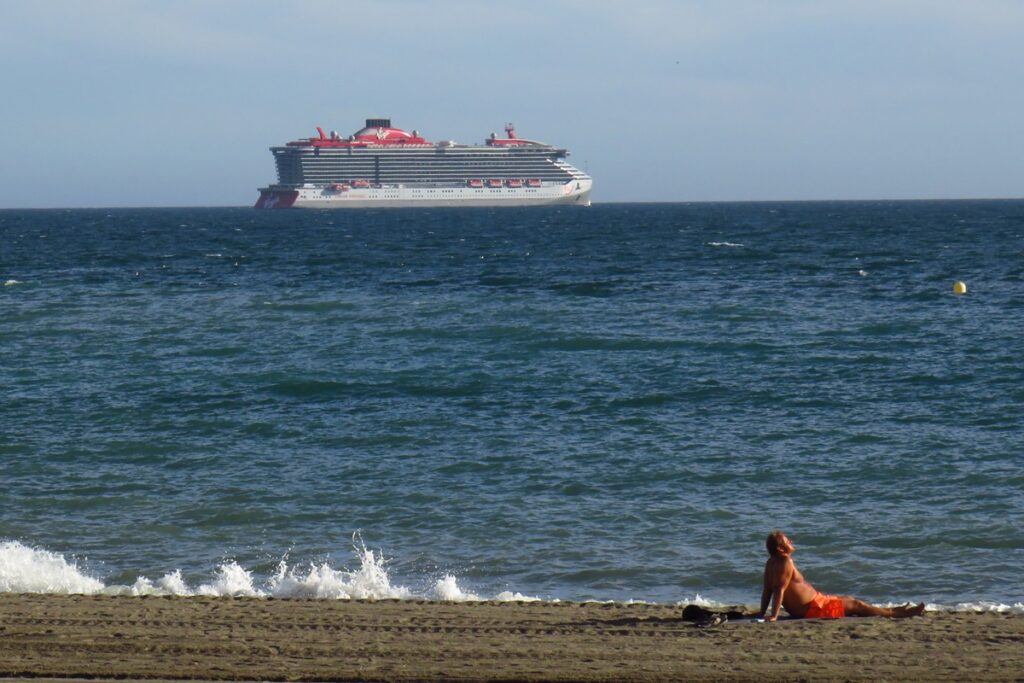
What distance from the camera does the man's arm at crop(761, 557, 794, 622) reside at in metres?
8.38

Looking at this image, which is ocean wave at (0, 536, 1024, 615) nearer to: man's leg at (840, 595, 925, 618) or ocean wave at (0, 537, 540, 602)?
ocean wave at (0, 537, 540, 602)

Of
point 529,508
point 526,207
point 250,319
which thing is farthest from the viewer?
point 526,207

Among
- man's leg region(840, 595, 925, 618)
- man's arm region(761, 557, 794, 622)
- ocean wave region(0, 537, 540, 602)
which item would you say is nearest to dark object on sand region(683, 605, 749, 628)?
man's arm region(761, 557, 794, 622)

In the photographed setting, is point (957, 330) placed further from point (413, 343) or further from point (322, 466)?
point (322, 466)

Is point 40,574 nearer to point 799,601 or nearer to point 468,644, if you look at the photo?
point 468,644

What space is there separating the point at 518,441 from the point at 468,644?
348 inches

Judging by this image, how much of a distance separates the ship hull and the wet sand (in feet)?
457

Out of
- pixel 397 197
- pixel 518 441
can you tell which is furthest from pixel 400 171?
pixel 518 441

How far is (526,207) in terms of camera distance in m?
158

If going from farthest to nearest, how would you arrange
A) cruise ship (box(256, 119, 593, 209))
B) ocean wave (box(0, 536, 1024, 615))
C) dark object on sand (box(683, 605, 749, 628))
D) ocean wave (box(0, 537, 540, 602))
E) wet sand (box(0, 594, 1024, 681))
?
cruise ship (box(256, 119, 593, 209)), ocean wave (box(0, 537, 540, 602)), ocean wave (box(0, 536, 1024, 615)), dark object on sand (box(683, 605, 749, 628)), wet sand (box(0, 594, 1024, 681))

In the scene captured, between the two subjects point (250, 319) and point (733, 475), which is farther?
point (250, 319)

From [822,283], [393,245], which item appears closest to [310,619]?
[822,283]

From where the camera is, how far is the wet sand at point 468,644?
7.24 metres

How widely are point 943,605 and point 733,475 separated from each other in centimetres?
451
